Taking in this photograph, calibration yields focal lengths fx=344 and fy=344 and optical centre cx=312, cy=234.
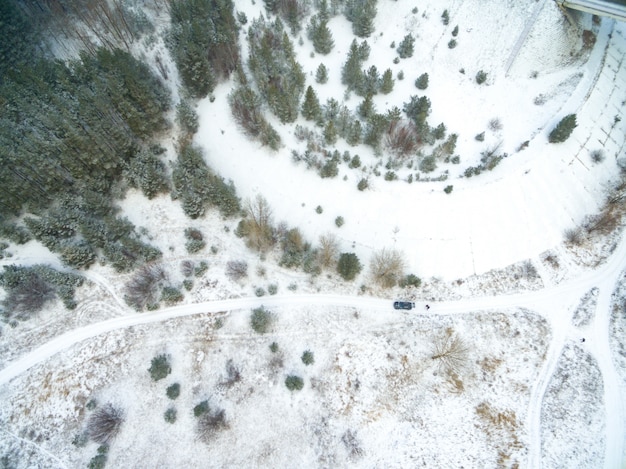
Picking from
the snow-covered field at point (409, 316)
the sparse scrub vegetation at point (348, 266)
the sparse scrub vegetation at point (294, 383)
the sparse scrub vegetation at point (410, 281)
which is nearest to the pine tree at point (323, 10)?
the snow-covered field at point (409, 316)

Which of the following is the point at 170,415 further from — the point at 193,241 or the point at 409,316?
the point at 409,316

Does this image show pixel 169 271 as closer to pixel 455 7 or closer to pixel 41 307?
pixel 41 307

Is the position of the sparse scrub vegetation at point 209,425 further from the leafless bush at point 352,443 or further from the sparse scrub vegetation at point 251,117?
the sparse scrub vegetation at point 251,117

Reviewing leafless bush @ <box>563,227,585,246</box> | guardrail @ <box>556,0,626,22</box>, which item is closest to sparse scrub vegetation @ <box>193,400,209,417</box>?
leafless bush @ <box>563,227,585,246</box>

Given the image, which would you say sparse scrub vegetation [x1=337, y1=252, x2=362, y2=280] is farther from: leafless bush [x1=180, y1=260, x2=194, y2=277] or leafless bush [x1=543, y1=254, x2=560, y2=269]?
leafless bush [x1=543, y1=254, x2=560, y2=269]

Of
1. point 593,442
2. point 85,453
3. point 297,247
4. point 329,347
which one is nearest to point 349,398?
point 329,347
